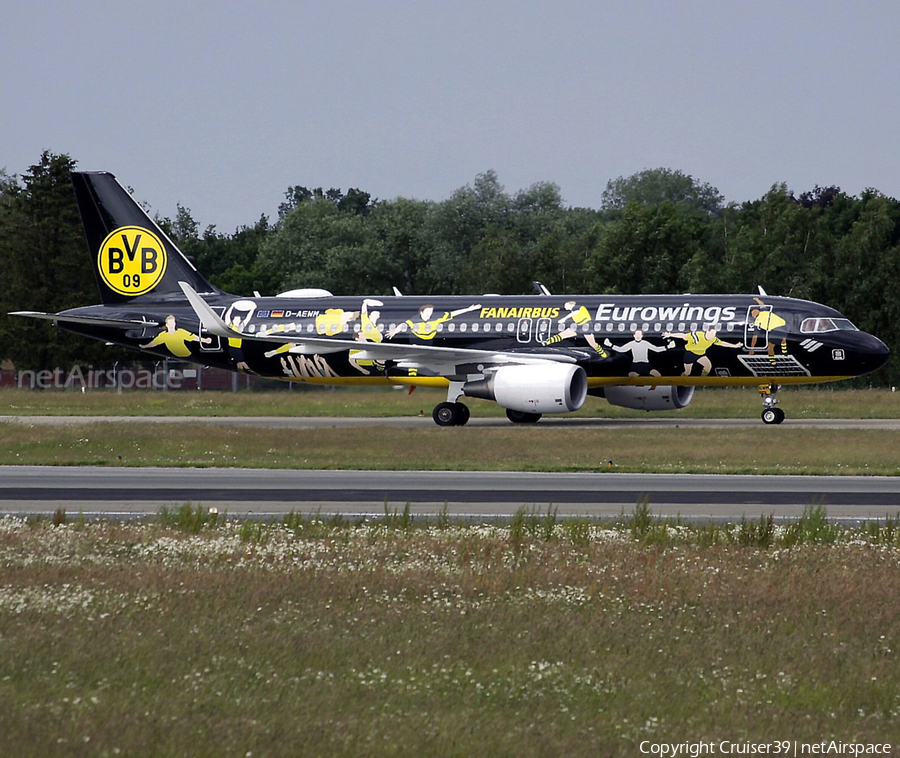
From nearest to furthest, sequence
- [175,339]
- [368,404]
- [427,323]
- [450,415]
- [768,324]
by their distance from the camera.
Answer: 1. [768,324]
2. [450,415]
3. [427,323]
4. [175,339]
5. [368,404]

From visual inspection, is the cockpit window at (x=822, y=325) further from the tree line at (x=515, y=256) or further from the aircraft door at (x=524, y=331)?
the tree line at (x=515, y=256)

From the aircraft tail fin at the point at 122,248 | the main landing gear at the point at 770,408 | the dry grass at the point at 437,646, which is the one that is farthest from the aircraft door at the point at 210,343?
the dry grass at the point at 437,646

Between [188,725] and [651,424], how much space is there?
34315 mm

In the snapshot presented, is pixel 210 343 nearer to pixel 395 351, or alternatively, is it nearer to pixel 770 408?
pixel 395 351

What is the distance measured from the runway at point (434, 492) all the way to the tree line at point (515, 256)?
151 feet

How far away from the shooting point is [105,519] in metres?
18.8

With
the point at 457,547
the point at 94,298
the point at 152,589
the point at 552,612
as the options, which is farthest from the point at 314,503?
the point at 94,298

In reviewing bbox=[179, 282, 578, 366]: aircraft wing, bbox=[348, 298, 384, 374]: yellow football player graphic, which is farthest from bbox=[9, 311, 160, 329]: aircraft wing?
bbox=[348, 298, 384, 374]: yellow football player graphic

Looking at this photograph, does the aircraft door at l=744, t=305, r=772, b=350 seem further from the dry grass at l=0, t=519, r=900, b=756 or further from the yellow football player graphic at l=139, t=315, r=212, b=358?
the dry grass at l=0, t=519, r=900, b=756

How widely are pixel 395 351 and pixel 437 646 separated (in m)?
31.6

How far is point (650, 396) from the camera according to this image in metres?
43.1

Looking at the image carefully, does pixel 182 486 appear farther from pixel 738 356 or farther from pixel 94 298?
pixel 94 298

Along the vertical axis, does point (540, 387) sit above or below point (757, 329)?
below

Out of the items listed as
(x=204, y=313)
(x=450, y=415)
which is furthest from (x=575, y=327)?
(x=204, y=313)
